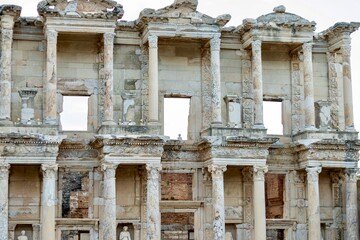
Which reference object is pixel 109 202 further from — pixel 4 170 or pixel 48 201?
pixel 4 170

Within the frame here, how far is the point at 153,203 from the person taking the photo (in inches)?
1093

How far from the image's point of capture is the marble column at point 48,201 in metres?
26.9

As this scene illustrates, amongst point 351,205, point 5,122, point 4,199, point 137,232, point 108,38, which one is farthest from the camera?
point 351,205

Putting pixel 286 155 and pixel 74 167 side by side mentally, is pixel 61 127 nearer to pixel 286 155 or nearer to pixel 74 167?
pixel 74 167

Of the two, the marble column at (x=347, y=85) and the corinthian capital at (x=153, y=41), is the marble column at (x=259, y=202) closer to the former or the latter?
the marble column at (x=347, y=85)

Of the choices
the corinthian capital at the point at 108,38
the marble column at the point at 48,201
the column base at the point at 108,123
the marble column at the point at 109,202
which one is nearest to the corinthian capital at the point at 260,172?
the marble column at the point at 109,202

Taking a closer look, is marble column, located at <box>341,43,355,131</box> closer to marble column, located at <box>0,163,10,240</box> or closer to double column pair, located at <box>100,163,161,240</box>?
double column pair, located at <box>100,163,161,240</box>

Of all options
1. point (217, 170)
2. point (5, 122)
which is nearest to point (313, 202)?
point (217, 170)

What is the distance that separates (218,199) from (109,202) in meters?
3.85

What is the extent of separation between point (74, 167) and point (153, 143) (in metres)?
3.20

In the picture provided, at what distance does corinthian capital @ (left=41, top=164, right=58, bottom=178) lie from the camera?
27.0 meters

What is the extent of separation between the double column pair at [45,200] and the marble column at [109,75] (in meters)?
2.79

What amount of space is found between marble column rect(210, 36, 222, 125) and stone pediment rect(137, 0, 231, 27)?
704 mm

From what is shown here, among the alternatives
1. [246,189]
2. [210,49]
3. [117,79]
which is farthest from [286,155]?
[117,79]
